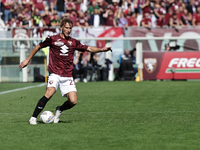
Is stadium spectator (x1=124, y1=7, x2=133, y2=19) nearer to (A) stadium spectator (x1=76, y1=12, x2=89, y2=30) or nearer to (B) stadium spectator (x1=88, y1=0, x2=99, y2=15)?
(B) stadium spectator (x1=88, y1=0, x2=99, y2=15)

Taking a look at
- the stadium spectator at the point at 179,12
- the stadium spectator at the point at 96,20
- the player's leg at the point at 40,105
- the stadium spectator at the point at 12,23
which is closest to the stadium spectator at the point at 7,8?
the stadium spectator at the point at 12,23

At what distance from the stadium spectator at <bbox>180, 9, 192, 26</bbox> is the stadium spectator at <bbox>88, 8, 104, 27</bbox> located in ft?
14.5

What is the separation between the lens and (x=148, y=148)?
15.2 feet

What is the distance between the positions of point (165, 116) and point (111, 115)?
1.05m

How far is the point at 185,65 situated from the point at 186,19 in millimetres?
3802

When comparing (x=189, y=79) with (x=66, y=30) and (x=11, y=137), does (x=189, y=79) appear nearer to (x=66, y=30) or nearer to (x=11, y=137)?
(x=66, y=30)

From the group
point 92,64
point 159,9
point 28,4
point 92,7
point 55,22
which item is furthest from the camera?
point 159,9

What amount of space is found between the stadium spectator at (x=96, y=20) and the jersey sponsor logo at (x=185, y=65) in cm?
433

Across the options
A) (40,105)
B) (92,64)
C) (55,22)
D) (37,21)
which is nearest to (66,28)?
(40,105)

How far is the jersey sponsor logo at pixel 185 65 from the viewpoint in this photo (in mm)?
19562

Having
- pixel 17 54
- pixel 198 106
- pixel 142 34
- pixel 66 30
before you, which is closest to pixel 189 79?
pixel 142 34

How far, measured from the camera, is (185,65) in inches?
773

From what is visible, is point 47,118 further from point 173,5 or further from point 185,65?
point 173,5

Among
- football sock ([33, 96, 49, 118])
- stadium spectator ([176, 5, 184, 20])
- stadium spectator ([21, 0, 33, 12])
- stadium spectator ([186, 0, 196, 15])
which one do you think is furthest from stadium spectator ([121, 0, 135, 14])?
football sock ([33, 96, 49, 118])
